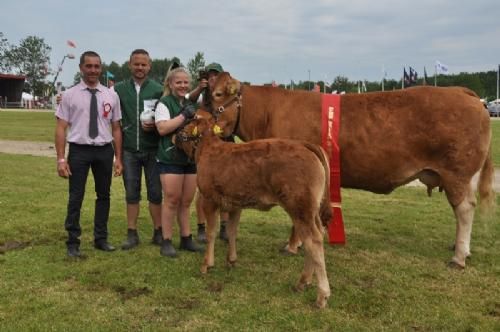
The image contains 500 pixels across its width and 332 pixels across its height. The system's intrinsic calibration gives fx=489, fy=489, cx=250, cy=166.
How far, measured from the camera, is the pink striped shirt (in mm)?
5543

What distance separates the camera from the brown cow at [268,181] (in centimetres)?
448

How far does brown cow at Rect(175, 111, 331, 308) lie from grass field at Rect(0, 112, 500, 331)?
38 centimetres

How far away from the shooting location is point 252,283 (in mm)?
5012

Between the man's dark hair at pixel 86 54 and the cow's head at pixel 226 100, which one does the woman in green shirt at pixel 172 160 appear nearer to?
the cow's head at pixel 226 100

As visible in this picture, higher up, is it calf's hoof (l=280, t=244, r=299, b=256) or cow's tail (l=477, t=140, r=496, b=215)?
cow's tail (l=477, t=140, r=496, b=215)

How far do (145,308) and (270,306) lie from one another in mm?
1119

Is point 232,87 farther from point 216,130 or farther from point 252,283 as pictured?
point 252,283

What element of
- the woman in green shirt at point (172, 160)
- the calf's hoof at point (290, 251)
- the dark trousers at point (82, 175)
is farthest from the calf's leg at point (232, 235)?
the dark trousers at point (82, 175)

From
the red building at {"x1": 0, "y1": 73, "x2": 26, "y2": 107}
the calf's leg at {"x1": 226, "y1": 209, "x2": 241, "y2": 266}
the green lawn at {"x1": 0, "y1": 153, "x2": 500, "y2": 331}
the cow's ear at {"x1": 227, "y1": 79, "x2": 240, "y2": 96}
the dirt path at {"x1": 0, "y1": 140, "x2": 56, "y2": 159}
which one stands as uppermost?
the red building at {"x1": 0, "y1": 73, "x2": 26, "y2": 107}

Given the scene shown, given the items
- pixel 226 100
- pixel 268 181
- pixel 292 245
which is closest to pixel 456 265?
pixel 292 245

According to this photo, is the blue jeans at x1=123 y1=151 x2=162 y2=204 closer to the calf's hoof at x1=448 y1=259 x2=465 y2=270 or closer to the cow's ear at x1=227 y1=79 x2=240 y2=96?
the cow's ear at x1=227 y1=79 x2=240 y2=96

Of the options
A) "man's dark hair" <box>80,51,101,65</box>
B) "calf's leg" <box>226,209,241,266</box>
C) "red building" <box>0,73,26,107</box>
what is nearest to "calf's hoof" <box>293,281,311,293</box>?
"calf's leg" <box>226,209,241,266</box>

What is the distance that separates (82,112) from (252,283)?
2707mm

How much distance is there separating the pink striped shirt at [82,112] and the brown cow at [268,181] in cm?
94
